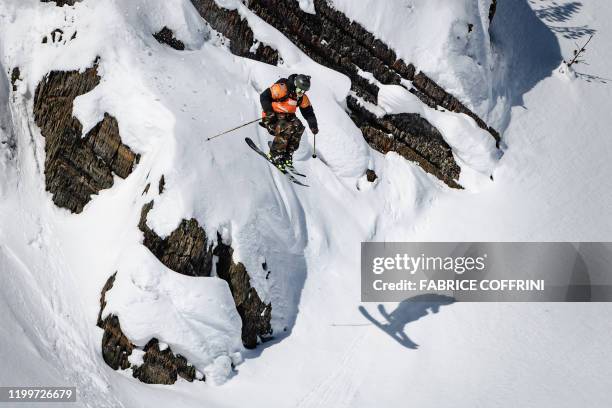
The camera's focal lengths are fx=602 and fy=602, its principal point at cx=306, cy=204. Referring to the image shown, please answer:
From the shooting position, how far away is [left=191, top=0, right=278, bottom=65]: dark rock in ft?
59.0

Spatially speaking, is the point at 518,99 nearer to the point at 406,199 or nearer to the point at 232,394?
the point at 406,199

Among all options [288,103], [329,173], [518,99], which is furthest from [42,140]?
[518,99]

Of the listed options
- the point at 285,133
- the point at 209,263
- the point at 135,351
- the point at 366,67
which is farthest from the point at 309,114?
the point at 366,67

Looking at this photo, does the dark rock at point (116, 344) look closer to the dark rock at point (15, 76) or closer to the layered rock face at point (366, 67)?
the dark rock at point (15, 76)

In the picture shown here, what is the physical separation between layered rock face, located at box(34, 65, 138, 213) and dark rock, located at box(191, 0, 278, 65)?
4090mm

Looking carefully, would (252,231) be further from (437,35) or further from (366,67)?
(437,35)

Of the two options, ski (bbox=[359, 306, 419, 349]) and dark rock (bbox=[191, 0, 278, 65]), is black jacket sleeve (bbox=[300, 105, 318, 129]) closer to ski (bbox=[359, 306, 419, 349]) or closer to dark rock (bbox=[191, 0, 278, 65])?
dark rock (bbox=[191, 0, 278, 65])

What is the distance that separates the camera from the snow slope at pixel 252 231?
Answer: 14.0 meters

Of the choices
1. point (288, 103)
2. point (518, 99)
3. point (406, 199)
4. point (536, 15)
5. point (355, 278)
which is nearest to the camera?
point (288, 103)

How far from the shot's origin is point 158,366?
45.4ft

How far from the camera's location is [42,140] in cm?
1598

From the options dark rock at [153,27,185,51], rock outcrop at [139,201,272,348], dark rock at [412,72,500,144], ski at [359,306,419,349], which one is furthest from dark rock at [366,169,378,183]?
dark rock at [153,27,185,51]

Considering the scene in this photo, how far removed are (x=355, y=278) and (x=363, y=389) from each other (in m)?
3.55

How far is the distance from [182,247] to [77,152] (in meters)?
4.09
